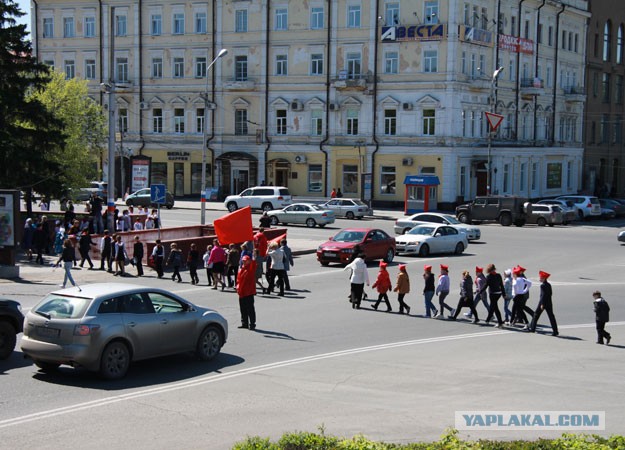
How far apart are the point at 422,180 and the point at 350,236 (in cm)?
2686

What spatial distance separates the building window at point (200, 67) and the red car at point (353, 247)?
4028 centimetres

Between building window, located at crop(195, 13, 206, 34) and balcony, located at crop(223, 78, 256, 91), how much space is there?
16.8 ft

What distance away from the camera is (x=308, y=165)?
67.8 m

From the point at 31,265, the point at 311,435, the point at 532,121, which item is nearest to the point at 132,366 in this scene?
the point at 311,435

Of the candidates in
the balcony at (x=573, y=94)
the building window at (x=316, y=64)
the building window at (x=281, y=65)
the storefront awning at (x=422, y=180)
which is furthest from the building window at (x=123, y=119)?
the balcony at (x=573, y=94)

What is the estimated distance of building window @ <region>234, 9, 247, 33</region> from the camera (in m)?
68.8

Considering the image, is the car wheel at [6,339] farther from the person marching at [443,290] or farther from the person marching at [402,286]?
the person marching at [443,290]

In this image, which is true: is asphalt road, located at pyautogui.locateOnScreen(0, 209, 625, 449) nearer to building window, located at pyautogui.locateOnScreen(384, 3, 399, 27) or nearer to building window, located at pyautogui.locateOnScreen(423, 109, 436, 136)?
building window, located at pyautogui.locateOnScreen(423, 109, 436, 136)

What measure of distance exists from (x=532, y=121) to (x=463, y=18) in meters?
14.9

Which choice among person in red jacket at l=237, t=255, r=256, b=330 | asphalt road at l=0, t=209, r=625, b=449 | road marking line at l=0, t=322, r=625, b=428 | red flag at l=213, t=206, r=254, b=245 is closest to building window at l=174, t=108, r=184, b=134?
red flag at l=213, t=206, r=254, b=245

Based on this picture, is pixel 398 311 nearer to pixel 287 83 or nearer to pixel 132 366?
pixel 132 366

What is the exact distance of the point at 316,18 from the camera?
66.2m

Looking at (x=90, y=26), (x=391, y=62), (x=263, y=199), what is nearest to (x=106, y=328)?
(x=263, y=199)

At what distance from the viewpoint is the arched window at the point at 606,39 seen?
84.9 metres
